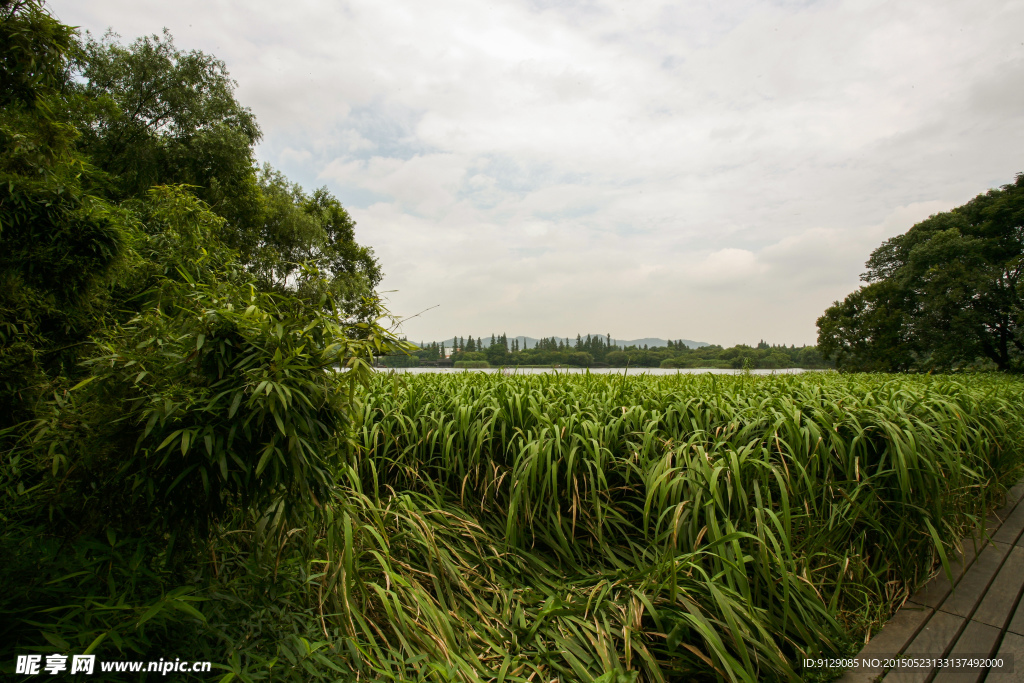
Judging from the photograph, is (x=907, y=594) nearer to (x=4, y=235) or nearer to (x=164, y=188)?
(x=4, y=235)

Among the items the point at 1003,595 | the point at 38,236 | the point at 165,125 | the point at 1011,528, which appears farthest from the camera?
the point at 165,125

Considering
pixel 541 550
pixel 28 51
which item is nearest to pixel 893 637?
pixel 541 550

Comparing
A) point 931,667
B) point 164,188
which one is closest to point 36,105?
point 164,188

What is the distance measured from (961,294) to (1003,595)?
16326mm

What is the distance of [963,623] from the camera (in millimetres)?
1636

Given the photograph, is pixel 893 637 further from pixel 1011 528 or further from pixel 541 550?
pixel 1011 528

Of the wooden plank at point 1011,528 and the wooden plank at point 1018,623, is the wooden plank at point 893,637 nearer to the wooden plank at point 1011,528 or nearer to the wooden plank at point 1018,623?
the wooden plank at point 1018,623

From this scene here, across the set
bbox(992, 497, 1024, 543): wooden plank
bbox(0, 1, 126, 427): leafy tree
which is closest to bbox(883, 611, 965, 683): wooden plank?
bbox(992, 497, 1024, 543): wooden plank

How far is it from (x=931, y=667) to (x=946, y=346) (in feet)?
57.7

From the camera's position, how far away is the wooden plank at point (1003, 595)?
166 cm

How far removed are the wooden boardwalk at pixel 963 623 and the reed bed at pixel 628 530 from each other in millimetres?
86

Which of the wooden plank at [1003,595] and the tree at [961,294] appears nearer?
the wooden plank at [1003,595]

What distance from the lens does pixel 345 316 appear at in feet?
4.50

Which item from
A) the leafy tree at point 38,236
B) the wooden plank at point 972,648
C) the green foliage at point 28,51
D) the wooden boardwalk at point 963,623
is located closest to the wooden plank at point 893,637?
the wooden boardwalk at point 963,623
